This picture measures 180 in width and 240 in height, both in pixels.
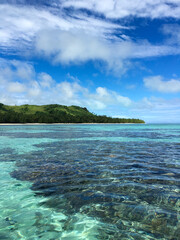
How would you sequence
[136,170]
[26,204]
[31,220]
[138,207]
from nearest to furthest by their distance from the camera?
[31,220] → [138,207] → [26,204] → [136,170]

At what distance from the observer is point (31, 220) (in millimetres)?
6691

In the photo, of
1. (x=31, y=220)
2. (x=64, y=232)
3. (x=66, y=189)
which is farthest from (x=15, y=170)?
(x=64, y=232)

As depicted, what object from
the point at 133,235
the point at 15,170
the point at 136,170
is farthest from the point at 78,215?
the point at 15,170

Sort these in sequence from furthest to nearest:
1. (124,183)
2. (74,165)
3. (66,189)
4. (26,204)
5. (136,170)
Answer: (74,165) < (136,170) < (124,183) < (66,189) < (26,204)

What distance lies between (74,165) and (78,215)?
24.6 feet

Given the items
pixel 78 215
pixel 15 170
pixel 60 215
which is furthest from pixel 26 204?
pixel 15 170

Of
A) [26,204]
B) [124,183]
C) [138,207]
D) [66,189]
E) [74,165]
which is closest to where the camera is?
[138,207]

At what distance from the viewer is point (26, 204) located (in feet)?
26.4

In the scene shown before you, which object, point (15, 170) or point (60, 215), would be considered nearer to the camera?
point (60, 215)

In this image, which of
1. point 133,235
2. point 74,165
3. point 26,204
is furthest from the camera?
point 74,165

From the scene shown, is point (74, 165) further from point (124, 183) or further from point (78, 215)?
point (78, 215)

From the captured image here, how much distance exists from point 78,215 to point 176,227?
11.4ft

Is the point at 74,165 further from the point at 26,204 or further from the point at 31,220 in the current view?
the point at 31,220

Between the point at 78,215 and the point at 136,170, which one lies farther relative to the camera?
the point at 136,170
